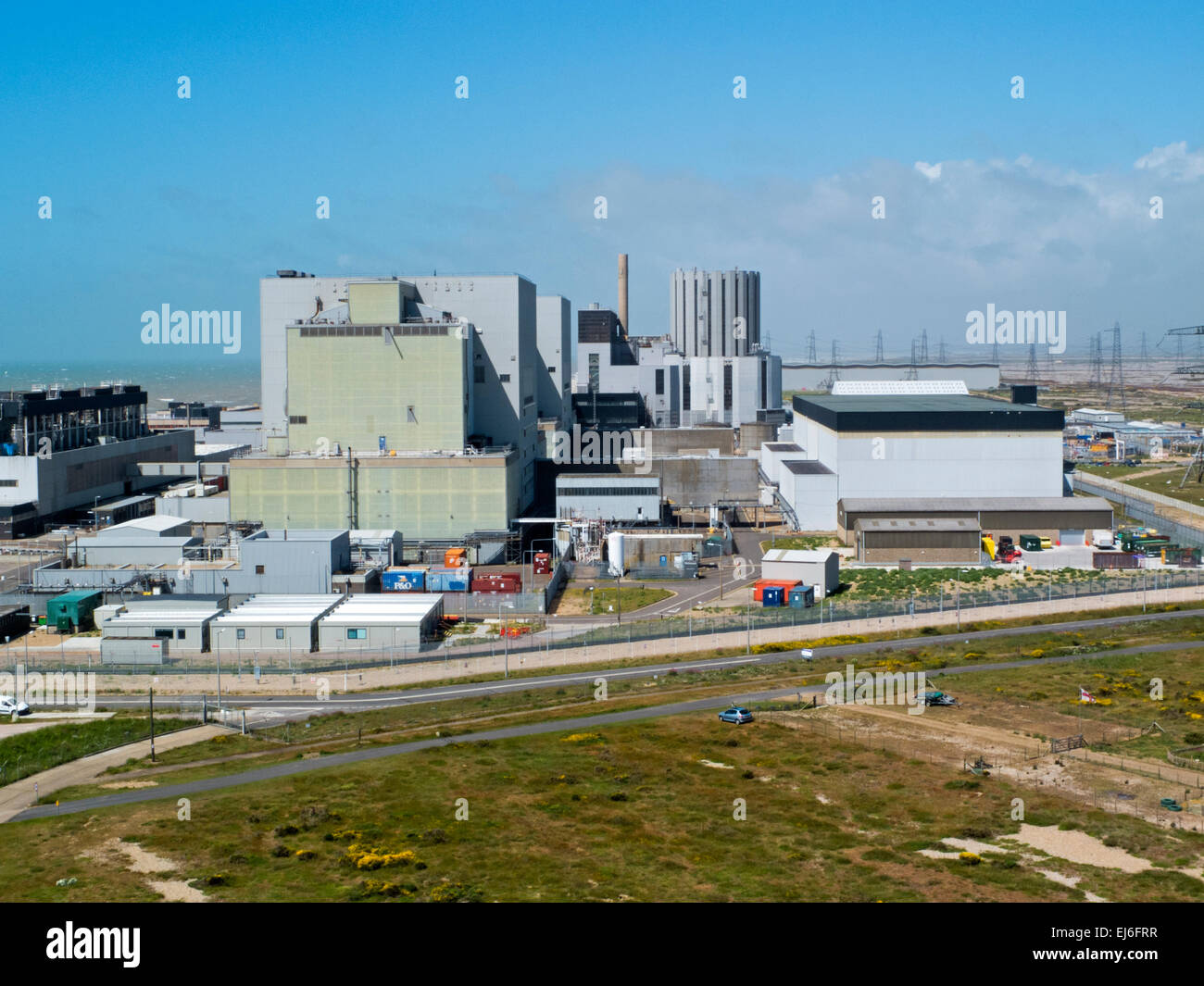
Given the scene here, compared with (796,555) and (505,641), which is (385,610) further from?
(796,555)

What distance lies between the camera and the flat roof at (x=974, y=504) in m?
66.8

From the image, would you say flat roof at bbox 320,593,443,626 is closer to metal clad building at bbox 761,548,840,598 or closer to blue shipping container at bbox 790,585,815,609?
blue shipping container at bbox 790,585,815,609

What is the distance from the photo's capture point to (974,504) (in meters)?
68.6

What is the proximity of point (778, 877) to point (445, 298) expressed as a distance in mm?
60261

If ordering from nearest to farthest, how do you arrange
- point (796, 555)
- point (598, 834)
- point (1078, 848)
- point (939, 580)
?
point (1078, 848)
point (598, 834)
point (796, 555)
point (939, 580)

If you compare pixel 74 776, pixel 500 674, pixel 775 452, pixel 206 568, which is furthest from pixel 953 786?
pixel 775 452

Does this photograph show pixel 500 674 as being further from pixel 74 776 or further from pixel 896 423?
pixel 896 423

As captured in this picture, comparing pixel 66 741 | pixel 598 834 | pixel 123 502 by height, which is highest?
pixel 123 502

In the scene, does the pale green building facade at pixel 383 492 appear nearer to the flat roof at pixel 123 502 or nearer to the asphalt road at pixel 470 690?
the flat roof at pixel 123 502

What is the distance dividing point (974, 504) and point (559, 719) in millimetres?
41611

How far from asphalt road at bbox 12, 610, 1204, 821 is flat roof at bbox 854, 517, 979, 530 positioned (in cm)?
1449

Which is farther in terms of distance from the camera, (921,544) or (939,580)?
(921,544)

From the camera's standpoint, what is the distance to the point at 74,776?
1234 inches

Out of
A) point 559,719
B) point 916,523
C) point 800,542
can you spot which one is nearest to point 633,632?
point 559,719
